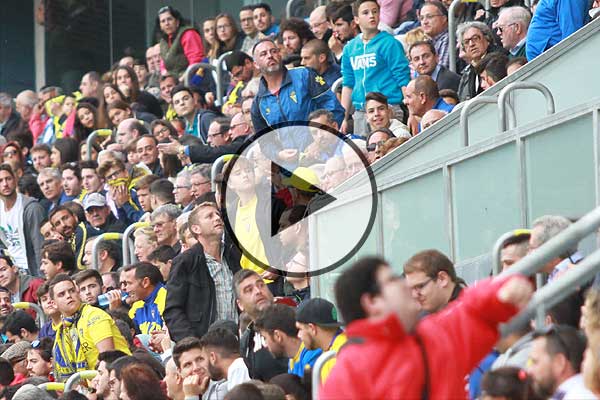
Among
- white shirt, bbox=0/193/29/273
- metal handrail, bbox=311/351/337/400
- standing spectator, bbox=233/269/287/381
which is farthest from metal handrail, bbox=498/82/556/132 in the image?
white shirt, bbox=0/193/29/273

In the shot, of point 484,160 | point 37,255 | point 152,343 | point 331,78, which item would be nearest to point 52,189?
point 37,255

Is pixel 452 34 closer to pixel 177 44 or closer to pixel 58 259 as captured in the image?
pixel 58 259

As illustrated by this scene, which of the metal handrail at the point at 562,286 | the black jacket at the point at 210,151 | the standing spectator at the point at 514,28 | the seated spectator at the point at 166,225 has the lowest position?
the metal handrail at the point at 562,286

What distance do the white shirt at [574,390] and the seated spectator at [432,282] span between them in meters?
1.46

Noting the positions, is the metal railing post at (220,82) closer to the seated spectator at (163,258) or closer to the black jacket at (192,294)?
the seated spectator at (163,258)

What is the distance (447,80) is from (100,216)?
384 centimetres

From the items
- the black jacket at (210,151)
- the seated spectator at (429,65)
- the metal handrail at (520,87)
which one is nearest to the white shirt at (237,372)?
the metal handrail at (520,87)

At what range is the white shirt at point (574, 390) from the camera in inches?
209

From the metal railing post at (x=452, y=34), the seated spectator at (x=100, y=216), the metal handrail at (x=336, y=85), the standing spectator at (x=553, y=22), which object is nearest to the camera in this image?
the standing spectator at (x=553, y=22)

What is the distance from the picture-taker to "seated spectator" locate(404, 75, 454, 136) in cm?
1174

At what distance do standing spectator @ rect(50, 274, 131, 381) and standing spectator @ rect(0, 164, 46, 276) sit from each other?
4.94 m

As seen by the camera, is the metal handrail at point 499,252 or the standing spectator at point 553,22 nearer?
the metal handrail at point 499,252

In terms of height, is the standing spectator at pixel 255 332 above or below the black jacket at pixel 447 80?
below
